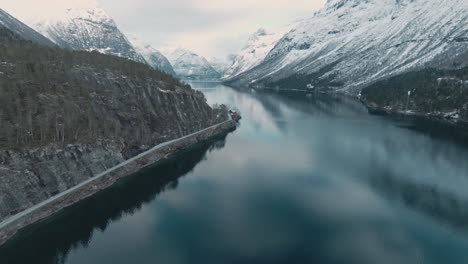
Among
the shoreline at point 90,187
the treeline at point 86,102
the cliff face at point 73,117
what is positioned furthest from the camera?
the treeline at point 86,102

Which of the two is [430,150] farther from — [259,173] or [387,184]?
[259,173]

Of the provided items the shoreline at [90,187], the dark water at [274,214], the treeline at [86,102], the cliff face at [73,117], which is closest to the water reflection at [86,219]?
the dark water at [274,214]

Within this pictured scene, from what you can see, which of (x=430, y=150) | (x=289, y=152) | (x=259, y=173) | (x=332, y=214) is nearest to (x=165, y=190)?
(x=259, y=173)

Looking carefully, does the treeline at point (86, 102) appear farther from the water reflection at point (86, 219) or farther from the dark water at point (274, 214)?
the dark water at point (274, 214)

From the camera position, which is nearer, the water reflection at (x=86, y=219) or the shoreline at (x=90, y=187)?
the water reflection at (x=86, y=219)

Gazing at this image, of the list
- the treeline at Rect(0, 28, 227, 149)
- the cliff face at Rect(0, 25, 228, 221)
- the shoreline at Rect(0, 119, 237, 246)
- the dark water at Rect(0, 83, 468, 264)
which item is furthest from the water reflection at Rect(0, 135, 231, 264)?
the treeline at Rect(0, 28, 227, 149)

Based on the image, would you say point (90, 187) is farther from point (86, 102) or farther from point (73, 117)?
point (86, 102)

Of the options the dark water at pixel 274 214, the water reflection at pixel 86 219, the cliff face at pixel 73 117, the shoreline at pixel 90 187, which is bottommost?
the dark water at pixel 274 214
